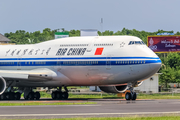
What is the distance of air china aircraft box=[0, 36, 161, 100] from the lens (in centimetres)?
4025

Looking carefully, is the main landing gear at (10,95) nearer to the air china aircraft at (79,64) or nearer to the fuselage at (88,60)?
the air china aircraft at (79,64)

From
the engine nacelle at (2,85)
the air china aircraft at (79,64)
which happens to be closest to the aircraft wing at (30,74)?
the air china aircraft at (79,64)

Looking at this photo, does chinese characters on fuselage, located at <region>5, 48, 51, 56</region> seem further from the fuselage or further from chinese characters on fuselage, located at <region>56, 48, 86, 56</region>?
chinese characters on fuselage, located at <region>56, 48, 86, 56</region>

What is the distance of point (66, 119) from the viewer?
2338 centimetres

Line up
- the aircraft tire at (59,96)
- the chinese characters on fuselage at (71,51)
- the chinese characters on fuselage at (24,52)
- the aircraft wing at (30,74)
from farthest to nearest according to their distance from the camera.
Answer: the aircraft tire at (59,96) → the chinese characters on fuselage at (24,52) → the chinese characters on fuselage at (71,51) → the aircraft wing at (30,74)

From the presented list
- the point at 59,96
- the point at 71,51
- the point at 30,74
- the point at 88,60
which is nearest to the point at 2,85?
the point at 30,74

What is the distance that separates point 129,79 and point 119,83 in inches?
56.2

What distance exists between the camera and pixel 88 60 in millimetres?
41656

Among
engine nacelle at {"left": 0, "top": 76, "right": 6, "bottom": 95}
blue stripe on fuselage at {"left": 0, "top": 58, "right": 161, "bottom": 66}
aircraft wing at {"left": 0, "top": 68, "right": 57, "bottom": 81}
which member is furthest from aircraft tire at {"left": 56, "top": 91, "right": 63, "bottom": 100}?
engine nacelle at {"left": 0, "top": 76, "right": 6, "bottom": 95}

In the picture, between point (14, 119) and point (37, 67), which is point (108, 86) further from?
point (14, 119)

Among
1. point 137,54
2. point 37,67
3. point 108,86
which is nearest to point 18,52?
point 37,67

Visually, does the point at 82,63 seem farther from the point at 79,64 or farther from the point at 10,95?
the point at 10,95

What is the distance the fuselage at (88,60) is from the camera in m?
40.1

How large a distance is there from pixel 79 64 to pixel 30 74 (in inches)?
191
